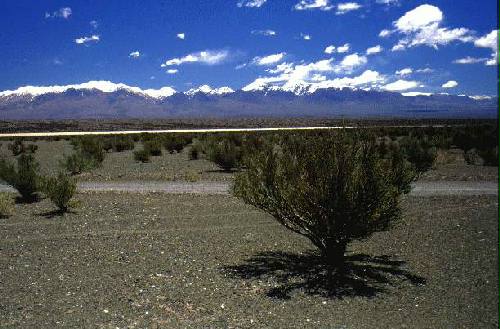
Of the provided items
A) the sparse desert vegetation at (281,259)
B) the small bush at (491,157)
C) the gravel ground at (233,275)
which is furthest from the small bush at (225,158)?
the small bush at (491,157)

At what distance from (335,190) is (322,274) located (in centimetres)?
148

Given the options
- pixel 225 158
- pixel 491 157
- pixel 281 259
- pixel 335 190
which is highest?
pixel 335 190

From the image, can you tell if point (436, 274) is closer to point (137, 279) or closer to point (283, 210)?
point (283, 210)

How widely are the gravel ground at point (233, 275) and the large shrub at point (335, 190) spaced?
0.74 metres

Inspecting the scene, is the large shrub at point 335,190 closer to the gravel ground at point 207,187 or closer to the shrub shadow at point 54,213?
the shrub shadow at point 54,213

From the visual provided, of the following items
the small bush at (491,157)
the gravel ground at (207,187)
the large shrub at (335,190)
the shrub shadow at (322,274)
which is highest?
the large shrub at (335,190)

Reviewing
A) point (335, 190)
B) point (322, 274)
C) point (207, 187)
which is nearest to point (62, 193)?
point (207, 187)

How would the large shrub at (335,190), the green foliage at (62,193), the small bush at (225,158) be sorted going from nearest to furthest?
the large shrub at (335,190) → the green foliage at (62,193) → the small bush at (225,158)

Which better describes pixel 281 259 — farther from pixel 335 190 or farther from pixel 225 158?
pixel 225 158

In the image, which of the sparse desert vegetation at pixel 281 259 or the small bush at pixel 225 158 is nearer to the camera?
the sparse desert vegetation at pixel 281 259

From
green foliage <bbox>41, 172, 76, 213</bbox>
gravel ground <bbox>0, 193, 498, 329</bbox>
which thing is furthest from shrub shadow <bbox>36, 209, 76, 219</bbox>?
gravel ground <bbox>0, 193, 498, 329</bbox>

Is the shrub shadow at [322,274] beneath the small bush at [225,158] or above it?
beneath

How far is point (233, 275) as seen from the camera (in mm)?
8492

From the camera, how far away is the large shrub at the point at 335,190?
8.44 metres
